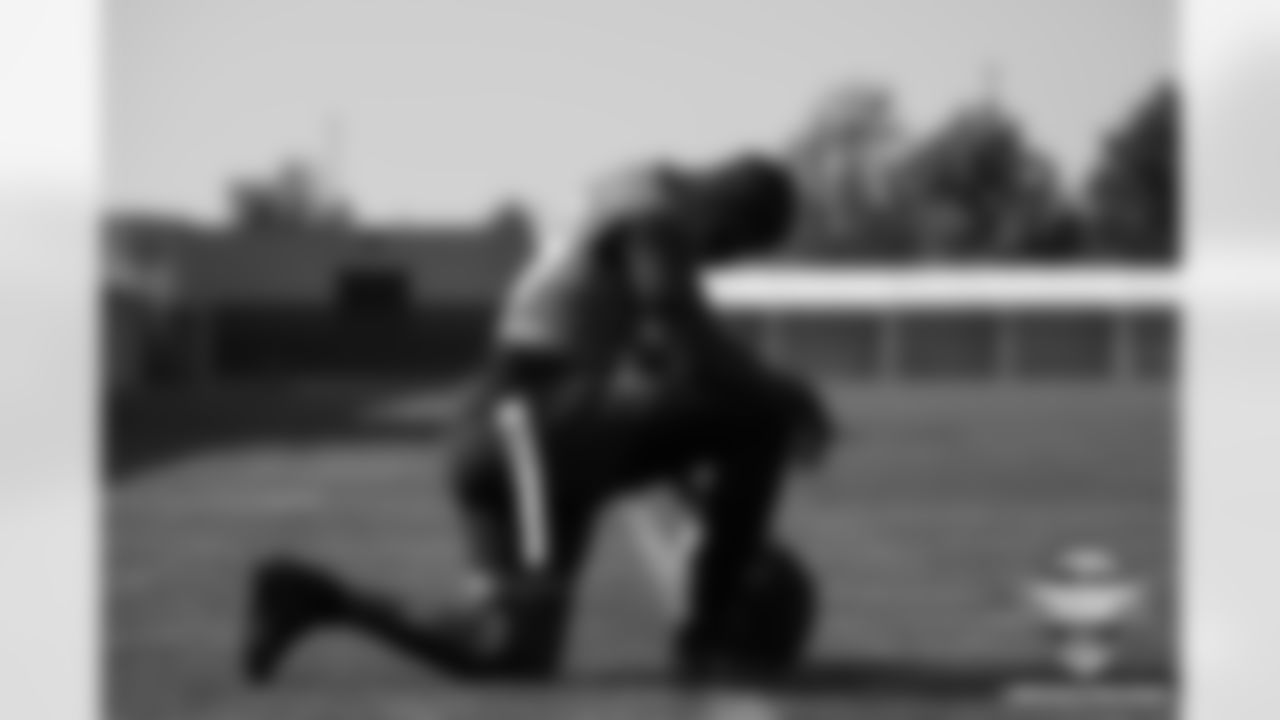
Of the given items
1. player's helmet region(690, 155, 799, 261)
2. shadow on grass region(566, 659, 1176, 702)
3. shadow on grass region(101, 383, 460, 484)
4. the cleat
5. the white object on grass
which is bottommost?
shadow on grass region(566, 659, 1176, 702)

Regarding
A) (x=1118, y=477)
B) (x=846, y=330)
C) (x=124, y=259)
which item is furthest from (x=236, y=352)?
(x=1118, y=477)

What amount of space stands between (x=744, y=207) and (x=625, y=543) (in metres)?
0.67

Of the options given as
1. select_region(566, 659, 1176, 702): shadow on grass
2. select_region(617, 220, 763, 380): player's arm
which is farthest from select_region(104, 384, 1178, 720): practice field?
select_region(617, 220, 763, 380): player's arm

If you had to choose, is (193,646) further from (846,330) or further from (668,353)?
(846,330)

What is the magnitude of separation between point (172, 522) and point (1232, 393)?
2012 millimetres

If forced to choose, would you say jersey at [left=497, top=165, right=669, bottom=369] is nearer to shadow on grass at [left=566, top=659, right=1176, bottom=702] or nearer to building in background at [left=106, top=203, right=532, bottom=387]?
building in background at [left=106, top=203, right=532, bottom=387]

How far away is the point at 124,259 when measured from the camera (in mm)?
3691

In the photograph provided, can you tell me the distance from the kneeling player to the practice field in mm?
58

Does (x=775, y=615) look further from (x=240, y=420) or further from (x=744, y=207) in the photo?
(x=240, y=420)

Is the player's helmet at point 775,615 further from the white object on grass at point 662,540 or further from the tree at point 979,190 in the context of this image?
the tree at point 979,190

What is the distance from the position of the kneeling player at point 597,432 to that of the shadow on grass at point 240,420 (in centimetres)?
17

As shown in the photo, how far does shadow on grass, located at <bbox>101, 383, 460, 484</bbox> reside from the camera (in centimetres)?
371

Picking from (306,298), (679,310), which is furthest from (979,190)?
(306,298)

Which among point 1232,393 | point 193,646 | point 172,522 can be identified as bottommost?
point 193,646
